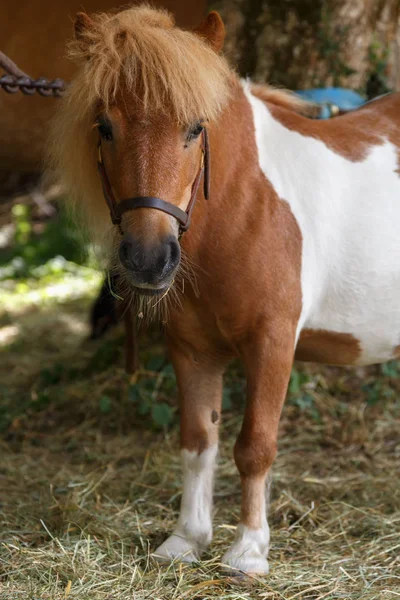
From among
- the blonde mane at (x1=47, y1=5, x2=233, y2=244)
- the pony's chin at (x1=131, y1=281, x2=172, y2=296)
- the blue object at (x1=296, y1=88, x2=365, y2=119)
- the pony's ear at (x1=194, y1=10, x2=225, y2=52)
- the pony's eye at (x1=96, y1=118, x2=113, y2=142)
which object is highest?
the pony's ear at (x1=194, y1=10, x2=225, y2=52)

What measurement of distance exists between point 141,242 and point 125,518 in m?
1.32

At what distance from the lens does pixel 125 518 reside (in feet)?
9.45

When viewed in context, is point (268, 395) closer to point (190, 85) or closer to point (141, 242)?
point (141, 242)

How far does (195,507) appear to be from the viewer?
8.74 feet

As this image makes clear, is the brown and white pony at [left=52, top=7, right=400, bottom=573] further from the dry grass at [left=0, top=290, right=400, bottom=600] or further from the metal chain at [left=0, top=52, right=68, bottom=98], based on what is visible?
the metal chain at [left=0, top=52, right=68, bottom=98]

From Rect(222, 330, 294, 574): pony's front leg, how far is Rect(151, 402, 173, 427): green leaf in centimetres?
111

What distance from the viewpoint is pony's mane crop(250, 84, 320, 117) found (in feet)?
8.79

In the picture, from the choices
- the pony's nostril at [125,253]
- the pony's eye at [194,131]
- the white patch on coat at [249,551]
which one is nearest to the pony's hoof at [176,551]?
the white patch on coat at [249,551]

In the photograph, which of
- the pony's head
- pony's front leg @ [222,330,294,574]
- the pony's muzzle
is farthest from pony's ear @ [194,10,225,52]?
pony's front leg @ [222,330,294,574]

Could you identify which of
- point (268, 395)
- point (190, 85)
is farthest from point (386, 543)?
point (190, 85)

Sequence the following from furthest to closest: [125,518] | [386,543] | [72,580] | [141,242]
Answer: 1. [125,518]
2. [386,543]
3. [72,580]
4. [141,242]

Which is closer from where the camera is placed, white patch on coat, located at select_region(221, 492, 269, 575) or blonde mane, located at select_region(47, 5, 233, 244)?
blonde mane, located at select_region(47, 5, 233, 244)

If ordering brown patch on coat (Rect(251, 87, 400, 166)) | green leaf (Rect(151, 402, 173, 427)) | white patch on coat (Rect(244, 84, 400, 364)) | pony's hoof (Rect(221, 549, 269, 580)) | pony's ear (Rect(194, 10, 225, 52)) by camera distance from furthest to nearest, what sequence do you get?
green leaf (Rect(151, 402, 173, 427))
brown patch on coat (Rect(251, 87, 400, 166))
white patch on coat (Rect(244, 84, 400, 364))
pony's hoof (Rect(221, 549, 269, 580))
pony's ear (Rect(194, 10, 225, 52))

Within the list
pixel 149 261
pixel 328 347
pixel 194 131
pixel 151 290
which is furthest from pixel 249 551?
pixel 194 131
